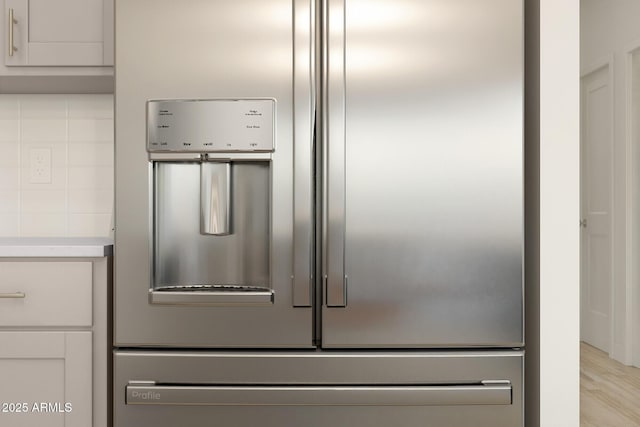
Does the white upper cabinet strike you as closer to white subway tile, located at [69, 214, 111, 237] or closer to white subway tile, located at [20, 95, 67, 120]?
white subway tile, located at [20, 95, 67, 120]

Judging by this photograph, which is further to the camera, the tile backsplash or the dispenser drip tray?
the tile backsplash

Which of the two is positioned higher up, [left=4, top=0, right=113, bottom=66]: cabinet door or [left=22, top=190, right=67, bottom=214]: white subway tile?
[left=4, top=0, right=113, bottom=66]: cabinet door

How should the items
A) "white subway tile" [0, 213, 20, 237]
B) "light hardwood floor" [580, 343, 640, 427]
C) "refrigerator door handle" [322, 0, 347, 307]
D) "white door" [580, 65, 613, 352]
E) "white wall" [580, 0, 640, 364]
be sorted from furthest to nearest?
1. "white door" [580, 65, 613, 352]
2. "white wall" [580, 0, 640, 364]
3. "light hardwood floor" [580, 343, 640, 427]
4. "white subway tile" [0, 213, 20, 237]
5. "refrigerator door handle" [322, 0, 347, 307]

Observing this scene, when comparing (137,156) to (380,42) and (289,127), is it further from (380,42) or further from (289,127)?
(380,42)

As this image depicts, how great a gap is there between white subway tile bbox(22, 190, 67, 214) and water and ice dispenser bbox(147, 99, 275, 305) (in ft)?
2.89

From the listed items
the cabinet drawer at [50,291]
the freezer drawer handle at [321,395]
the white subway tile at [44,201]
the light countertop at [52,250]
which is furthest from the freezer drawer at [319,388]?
the white subway tile at [44,201]

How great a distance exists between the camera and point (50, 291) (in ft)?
5.05

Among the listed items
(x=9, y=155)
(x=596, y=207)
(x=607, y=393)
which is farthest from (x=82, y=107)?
(x=596, y=207)

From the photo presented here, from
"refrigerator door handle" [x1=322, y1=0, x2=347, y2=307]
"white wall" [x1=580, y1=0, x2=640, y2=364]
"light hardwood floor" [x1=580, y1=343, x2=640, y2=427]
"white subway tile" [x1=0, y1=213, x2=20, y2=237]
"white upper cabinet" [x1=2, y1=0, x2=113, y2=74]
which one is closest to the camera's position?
"refrigerator door handle" [x1=322, y1=0, x2=347, y2=307]

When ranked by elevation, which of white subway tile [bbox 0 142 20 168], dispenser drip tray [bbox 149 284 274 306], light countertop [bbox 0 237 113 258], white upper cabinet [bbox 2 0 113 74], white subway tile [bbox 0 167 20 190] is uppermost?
white upper cabinet [bbox 2 0 113 74]

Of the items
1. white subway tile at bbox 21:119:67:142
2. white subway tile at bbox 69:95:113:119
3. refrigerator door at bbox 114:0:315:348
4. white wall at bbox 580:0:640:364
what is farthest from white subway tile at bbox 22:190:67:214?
white wall at bbox 580:0:640:364

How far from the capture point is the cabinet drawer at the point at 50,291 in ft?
5.04

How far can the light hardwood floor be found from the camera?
250 cm

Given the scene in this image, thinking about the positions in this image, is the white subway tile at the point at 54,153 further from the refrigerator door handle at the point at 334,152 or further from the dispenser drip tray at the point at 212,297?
Answer: the refrigerator door handle at the point at 334,152
